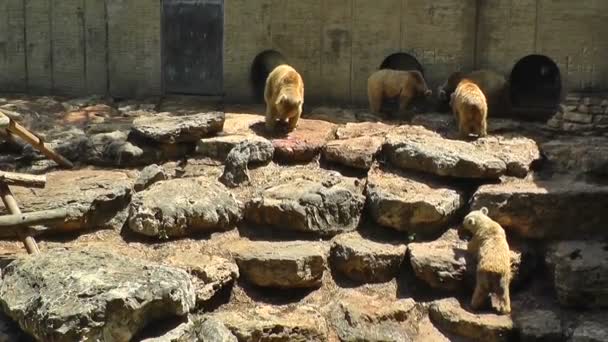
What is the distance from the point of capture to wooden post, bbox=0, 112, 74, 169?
9.64m

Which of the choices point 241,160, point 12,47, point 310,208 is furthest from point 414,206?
point 12,47

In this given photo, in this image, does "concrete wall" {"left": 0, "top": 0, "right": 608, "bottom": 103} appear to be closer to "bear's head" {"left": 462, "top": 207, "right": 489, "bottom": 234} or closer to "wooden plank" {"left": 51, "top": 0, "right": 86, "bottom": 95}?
"wooden plank" {"left": 51, "top": 0, "right": 86, "bottom": 95}

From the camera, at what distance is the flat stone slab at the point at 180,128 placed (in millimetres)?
10812

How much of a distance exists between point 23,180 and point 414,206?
4.50 m

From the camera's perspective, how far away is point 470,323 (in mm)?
8422

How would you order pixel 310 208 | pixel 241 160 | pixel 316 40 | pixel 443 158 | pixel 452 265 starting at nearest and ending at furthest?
pixel 452 265 < pixel 310 208 < pixel 443 158 < pixel 241 160 < pixel 316 40

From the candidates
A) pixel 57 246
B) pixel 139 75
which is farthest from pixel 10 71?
pixel 57 246

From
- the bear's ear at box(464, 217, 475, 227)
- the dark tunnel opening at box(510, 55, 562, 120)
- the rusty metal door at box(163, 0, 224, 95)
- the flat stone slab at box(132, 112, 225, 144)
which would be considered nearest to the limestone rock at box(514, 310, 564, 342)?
the bear's ear at box(464, 217, 475, 227)

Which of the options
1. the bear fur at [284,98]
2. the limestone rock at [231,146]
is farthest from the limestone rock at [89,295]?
the bear fur at [284,98]

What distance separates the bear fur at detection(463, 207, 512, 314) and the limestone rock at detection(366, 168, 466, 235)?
2.22 ft

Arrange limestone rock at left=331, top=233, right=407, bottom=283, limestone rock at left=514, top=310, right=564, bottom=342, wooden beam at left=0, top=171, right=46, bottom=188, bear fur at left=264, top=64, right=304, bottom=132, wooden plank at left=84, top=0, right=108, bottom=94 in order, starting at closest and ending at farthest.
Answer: limestone rock at left=514, top=310, right=564, bottom=342
wooden beam at left=0, top=171, right=46, bottom=188
limestone rock at left=331, top=233, right=407, bottom=283
bear fur at left=264, top=64, right=304, bottom=132
wooden plank at left=84, top=0, right=108, bottom=94

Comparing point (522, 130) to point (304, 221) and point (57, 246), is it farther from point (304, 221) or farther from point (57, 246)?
point (57, 246)

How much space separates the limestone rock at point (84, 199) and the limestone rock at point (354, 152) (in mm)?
2648

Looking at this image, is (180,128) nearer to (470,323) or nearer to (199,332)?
(199,332)
